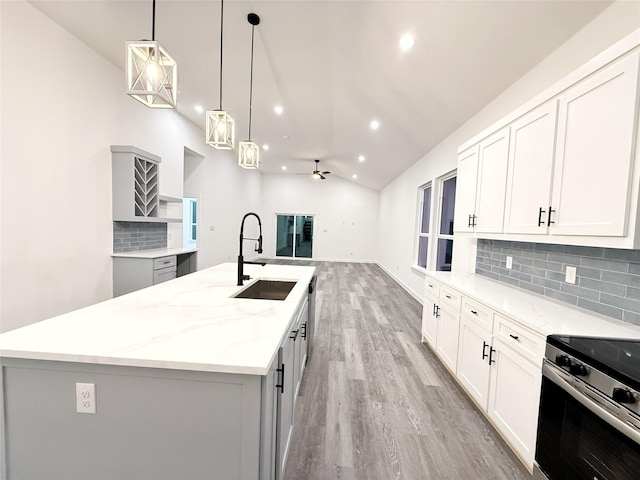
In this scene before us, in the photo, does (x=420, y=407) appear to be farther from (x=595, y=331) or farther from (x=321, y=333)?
(x=321, y=333)

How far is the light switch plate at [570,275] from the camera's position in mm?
1963

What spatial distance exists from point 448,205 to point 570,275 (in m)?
3.04

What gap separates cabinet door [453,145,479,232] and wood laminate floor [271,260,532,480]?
4.94 ft

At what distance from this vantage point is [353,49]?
307 centimetres

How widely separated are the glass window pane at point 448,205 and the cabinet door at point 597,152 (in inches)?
120

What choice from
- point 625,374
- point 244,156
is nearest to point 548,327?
point 625,374

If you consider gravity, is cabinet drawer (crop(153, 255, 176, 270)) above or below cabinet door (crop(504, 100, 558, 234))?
below

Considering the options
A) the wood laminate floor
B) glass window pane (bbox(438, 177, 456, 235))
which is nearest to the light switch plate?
the wood laminate floor

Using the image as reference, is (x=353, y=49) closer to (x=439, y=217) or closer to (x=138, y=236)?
(x=439, y=217)

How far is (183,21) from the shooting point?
10.2 ft

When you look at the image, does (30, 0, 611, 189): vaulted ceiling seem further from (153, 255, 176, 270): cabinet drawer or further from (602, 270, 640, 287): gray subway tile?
(153, 255, 176, 270): cabinet drawer

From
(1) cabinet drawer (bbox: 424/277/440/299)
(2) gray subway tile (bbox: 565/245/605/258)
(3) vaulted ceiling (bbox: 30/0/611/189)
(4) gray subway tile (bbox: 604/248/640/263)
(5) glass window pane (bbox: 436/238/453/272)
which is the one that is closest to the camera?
(4) gray subway tile (bbox: 604/248/640/263)

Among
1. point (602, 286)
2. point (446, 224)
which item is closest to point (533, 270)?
point (602, 286)

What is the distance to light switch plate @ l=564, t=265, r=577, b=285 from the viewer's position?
77.3 inches
